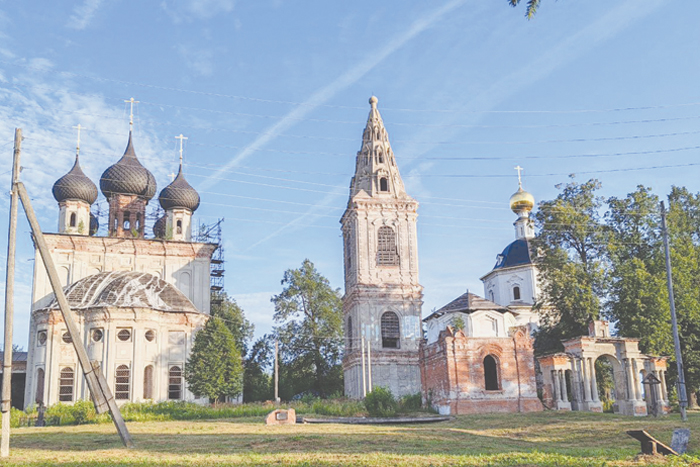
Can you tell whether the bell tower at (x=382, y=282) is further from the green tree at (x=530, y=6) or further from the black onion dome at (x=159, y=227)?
the green tree at (x=530, y=6)

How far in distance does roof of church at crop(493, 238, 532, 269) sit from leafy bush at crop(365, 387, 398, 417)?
85.7 feet

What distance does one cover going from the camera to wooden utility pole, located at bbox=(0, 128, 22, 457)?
15.8 metres

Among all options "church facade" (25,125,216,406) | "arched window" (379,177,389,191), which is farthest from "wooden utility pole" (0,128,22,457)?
"arched window" (379,177,389,191)

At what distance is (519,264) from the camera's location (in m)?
53.8

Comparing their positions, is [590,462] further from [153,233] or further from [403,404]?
[153,233]

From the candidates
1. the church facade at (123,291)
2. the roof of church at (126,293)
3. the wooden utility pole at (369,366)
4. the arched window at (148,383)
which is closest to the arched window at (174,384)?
the church facade at (123,291)

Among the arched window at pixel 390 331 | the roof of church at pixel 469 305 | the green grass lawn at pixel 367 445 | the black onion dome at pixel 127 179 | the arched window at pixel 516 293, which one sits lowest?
the green grass lawn at pixel 367 445

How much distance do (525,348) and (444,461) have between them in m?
20.2

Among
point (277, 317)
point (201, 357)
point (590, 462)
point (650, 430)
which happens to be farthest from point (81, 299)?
point (590, 462)

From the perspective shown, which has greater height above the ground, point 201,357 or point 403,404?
point 201,357

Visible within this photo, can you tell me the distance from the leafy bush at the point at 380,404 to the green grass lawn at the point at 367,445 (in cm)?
384

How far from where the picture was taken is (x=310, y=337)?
53719mm

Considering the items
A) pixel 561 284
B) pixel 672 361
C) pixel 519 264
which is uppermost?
pixel 519 264

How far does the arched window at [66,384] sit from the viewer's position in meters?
38.2
